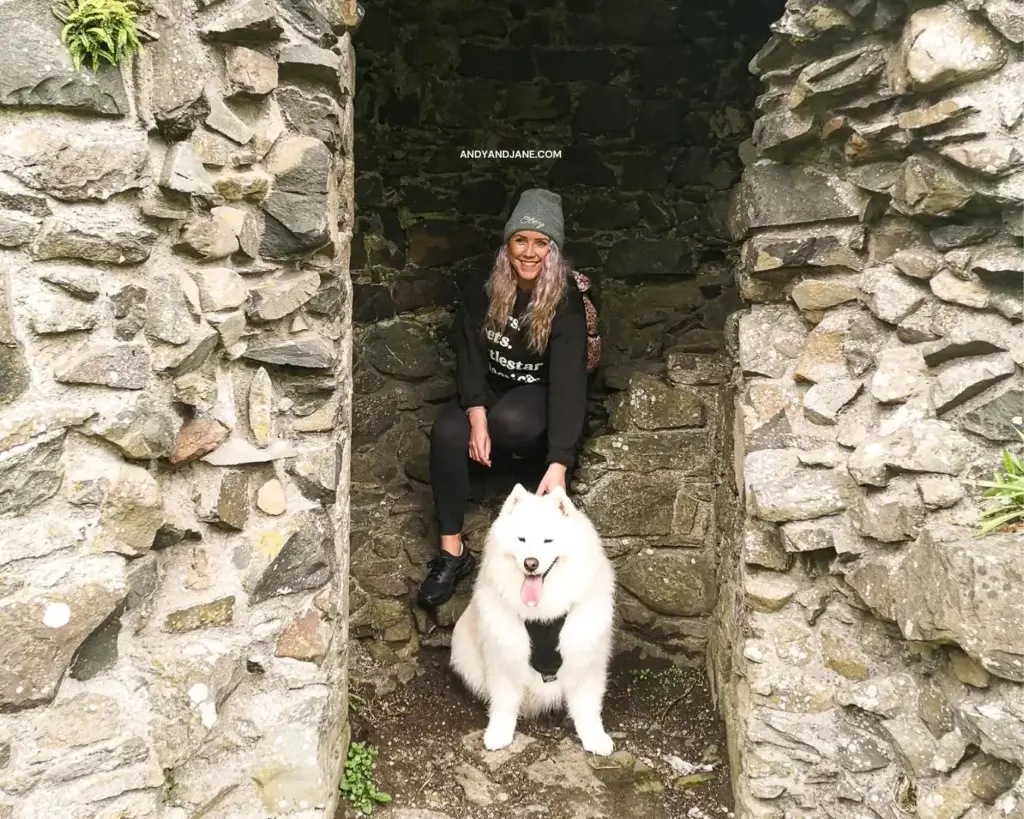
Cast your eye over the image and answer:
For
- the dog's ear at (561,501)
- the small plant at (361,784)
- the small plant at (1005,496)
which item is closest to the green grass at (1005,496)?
the small plant at (1005,496)

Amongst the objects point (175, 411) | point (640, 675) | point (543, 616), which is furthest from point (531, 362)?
point (175, 411)

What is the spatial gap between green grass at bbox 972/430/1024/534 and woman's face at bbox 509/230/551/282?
1.83 m

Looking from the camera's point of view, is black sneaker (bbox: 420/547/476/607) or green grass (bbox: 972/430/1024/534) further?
black sneaker (bbox: 420/547/476/607)

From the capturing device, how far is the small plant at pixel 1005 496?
74.0 inches

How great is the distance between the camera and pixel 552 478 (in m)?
3.30

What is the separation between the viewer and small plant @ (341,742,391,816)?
2.82 metres

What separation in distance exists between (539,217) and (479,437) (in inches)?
37.1

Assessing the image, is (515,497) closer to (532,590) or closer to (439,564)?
(532,590)

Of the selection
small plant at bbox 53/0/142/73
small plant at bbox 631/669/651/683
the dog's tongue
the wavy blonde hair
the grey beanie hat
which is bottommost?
small plant at bbox 631/669/651/683

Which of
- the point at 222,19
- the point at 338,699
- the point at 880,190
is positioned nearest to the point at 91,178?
the point at 222,19

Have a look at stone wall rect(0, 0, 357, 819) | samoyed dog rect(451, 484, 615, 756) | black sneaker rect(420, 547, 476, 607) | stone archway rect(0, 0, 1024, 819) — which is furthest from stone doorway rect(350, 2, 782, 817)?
stone wall rect(0, 0, 357, 819)

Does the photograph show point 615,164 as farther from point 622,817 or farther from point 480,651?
point 622,817

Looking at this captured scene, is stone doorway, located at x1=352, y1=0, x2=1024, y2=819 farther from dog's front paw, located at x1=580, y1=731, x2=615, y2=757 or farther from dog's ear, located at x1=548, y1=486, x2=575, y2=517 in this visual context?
dog's ear, located at x1=548, y1=486, x2=575, y2=517

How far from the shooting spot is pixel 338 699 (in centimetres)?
269
